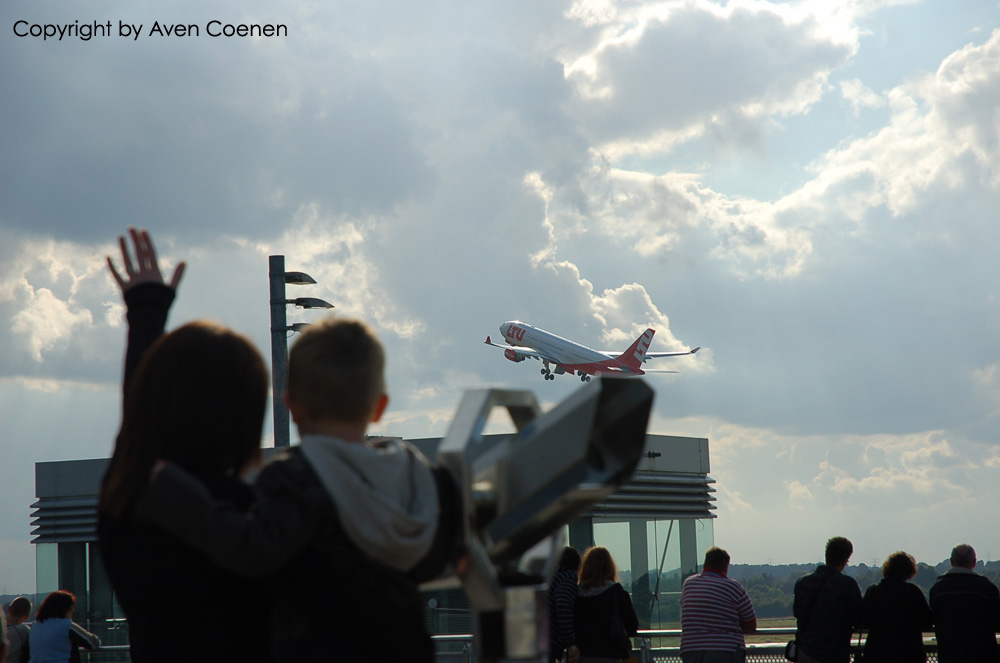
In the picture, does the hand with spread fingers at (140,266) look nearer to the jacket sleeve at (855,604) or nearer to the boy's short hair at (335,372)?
the boy's short hair at (335,372)

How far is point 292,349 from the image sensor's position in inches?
97.1

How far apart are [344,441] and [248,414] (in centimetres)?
32

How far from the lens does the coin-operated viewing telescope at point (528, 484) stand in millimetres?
2137

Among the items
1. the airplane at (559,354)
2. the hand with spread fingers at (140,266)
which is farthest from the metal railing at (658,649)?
the airplane at (559,354)

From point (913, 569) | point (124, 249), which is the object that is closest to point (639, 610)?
point (913, 569)

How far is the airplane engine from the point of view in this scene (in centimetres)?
6756

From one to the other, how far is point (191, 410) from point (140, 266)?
71 cm

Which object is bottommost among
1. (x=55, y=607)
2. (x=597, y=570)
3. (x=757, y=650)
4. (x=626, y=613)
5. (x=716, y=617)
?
(x=757, y=650)

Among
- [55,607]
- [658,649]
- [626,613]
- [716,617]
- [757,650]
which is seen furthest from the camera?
[658,649]

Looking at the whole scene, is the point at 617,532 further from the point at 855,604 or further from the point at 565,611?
the point at 565,611

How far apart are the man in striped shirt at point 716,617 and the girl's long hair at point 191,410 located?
7608 mm

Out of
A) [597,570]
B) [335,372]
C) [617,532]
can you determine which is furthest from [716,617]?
[617,532]

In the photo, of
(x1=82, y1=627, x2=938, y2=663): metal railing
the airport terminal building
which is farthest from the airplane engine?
(x1=82, y1=627, x2=938, y2=663): metal railing

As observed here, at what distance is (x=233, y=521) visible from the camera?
83.4 inches
